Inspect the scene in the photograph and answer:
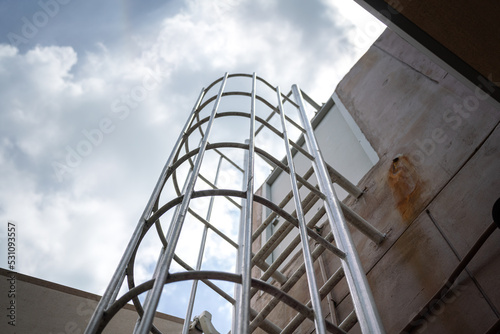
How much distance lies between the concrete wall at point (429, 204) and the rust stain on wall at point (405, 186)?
0.01 m

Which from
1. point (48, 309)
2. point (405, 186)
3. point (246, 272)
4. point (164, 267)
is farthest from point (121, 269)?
point (48, 309)

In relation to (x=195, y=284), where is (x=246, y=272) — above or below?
below

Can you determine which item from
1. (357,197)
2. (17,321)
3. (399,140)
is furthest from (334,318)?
(17,321)

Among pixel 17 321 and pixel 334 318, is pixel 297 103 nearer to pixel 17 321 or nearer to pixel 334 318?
pixel 334 318

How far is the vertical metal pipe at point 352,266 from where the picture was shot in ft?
4.89

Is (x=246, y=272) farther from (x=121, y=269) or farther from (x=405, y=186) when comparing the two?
(x=405, y=186)

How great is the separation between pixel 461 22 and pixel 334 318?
2235 mm

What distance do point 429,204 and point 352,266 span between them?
135 cm

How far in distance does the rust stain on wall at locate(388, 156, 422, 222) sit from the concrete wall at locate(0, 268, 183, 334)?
13.3 ft

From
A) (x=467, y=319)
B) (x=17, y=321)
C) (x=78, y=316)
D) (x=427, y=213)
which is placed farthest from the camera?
(x=78, y=316)

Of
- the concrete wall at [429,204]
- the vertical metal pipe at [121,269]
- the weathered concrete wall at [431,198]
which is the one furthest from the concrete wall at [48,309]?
the weathered concrete wall at [431,198]

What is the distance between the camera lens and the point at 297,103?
3973 mm

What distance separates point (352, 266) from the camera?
1.77 meters

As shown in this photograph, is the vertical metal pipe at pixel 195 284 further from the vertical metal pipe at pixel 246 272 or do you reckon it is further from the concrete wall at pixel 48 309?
the concrete wall at pixel 48 309
